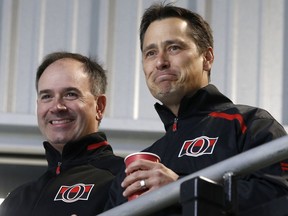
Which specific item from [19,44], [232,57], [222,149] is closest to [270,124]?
[222,149]

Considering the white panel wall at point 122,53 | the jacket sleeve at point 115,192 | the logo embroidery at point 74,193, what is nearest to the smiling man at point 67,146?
the logo embroidery at point 74,193

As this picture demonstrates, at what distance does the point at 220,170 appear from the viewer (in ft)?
6.04

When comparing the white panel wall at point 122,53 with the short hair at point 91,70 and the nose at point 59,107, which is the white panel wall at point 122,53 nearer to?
the short hair at point 91,70

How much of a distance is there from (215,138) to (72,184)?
68 centimetres

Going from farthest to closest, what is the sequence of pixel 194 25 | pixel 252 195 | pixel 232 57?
pixel 232 57
pixel 194 25
pixel 252 195

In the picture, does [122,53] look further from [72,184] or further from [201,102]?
[201,102]

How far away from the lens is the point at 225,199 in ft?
6.01

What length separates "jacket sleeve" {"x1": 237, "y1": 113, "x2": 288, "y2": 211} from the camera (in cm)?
233

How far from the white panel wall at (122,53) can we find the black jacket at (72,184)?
0.93m

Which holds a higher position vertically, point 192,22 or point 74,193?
point 192,22

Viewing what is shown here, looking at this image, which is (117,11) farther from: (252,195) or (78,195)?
(252,195)

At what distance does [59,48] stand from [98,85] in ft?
3.23

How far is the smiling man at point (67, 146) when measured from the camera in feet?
10.2

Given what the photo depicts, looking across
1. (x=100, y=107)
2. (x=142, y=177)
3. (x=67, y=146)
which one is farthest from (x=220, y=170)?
(x=100, y=107)
